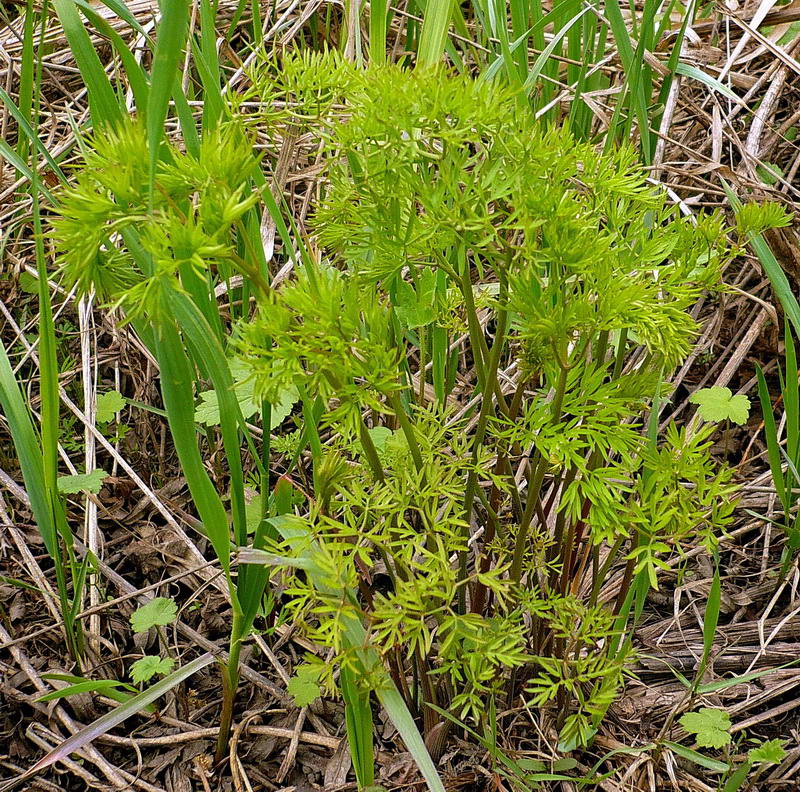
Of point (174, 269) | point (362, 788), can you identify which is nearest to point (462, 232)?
point (174, 269)

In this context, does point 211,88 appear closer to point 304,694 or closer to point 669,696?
point 304,694

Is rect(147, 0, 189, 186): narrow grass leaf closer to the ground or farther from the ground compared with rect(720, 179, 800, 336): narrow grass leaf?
farther from the ground

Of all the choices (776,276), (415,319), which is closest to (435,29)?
(415,319)

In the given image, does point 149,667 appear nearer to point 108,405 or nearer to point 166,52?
point 108,405

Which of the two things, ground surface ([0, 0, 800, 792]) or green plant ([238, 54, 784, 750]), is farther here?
ground surface ([0, 0, 800, 792])

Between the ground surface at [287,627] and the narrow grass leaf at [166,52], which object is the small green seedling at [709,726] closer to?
the ground surface at [287,627]

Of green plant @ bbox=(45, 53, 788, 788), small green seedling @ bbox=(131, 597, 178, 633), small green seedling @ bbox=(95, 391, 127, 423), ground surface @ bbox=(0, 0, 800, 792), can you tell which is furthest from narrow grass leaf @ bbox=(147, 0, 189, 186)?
small green seedling @ bbox=(95, 391, 127, 423)

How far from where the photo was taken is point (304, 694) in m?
→ 1.11

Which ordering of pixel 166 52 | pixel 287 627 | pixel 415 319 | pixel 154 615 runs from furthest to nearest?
pixel 287 627 < pixel 154 615 < pixel 415 319 < pixel 166 52

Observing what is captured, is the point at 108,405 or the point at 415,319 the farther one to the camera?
the point at 108,405

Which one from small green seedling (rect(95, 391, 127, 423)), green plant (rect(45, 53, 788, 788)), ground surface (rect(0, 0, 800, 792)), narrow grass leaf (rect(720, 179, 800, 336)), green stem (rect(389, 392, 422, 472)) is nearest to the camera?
green plant (rect(45, 53, 788, 788))

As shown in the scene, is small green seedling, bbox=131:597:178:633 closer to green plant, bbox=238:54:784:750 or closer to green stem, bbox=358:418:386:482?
green plant, bbox=238:54:784:750

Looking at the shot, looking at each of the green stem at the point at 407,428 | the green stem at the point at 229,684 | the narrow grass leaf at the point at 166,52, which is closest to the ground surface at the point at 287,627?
the green stem at the point at 229,684

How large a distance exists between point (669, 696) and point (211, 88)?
101 centimetres
